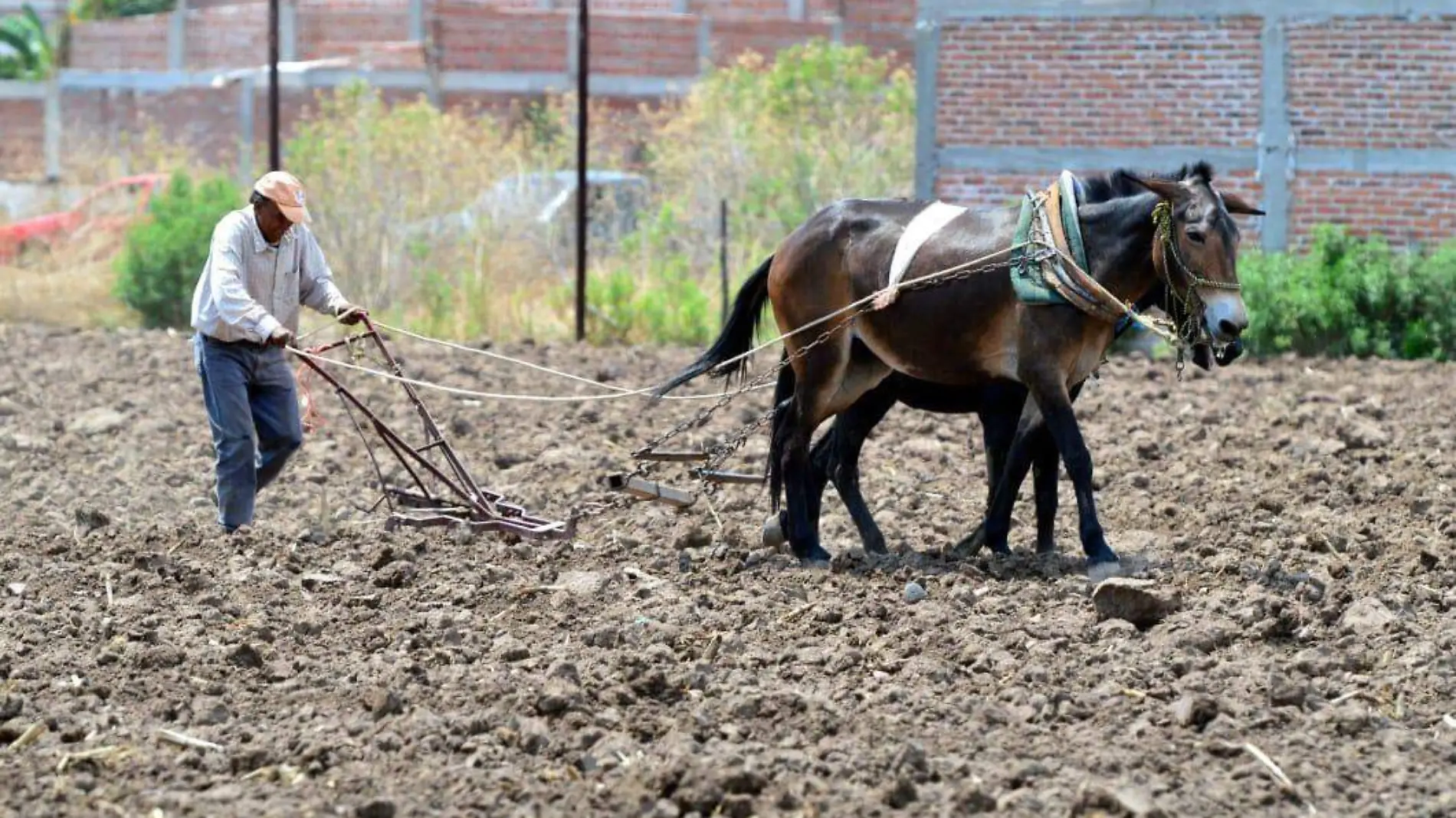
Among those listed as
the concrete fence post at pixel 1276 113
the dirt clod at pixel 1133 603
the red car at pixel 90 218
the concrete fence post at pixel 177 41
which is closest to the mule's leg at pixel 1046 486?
the dirt clod at pixel 1133 603

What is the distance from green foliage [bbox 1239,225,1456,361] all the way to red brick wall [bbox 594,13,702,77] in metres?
19.5

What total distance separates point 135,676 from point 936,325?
353 centimetres

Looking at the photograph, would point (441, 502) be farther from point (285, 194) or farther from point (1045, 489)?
point (1045, 489)

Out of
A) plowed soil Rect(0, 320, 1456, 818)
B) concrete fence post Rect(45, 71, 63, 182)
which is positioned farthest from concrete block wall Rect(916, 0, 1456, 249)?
concrete fence post Rect(45, 71, 63, 182)

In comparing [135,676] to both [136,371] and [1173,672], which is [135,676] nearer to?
[1173,672]

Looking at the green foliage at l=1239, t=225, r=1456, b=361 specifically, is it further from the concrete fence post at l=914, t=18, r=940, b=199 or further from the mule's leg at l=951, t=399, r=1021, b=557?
the mule's leg at l=951, t=399, r=1021, b=557

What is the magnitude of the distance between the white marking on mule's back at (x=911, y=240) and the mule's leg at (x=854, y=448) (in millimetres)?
700

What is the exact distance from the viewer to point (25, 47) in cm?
3978

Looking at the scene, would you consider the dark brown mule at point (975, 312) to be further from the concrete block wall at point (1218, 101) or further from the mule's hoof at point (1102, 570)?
the concrete block wall at point (1218, 101)

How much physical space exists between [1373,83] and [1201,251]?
11.7 metres

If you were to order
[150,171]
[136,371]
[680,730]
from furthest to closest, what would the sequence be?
[150,171] → [136,371] → [680,730]

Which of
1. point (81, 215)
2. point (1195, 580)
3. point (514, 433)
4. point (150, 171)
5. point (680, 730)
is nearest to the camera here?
point (680, 730)

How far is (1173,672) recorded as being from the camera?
6.40 m

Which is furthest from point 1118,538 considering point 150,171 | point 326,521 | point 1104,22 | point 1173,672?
point 150,171
